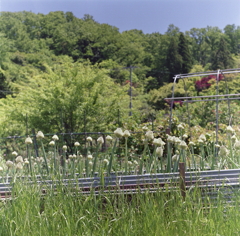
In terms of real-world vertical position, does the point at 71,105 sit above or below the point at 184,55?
below

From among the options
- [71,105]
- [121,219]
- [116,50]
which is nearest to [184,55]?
[116,50]

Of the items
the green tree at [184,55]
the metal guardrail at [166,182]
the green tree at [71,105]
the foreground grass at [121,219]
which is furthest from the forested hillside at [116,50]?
the foreground grass at [121,219]

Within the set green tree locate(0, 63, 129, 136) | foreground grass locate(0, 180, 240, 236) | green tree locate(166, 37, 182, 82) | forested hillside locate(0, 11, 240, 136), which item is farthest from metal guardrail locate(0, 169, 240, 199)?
green tree locate(166, 37, 182, 82)

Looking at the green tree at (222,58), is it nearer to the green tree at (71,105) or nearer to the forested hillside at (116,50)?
the forested hillside at (116,50)

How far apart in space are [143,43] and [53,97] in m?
16.1

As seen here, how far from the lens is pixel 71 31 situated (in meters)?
20.2

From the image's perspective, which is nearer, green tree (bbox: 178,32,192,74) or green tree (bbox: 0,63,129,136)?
green tree (bbox: 0,63,129,136)

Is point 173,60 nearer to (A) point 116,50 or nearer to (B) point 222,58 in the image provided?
(B) point 222,58

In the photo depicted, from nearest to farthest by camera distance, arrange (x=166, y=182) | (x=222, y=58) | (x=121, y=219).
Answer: (x=121, y=219) < (x=166, y=182) < (x=222, y=58)

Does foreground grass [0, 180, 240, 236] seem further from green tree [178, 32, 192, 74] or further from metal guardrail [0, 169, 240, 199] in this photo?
green tree [178, 32, 192, 74]

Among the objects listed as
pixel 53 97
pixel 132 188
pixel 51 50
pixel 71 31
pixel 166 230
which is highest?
pixel 71 31

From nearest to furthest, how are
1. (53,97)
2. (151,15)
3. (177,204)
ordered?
(177,204), (53,97), (151,15)

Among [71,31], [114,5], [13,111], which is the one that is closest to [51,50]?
[71,31]

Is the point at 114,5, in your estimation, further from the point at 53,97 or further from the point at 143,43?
the point at 53,97
